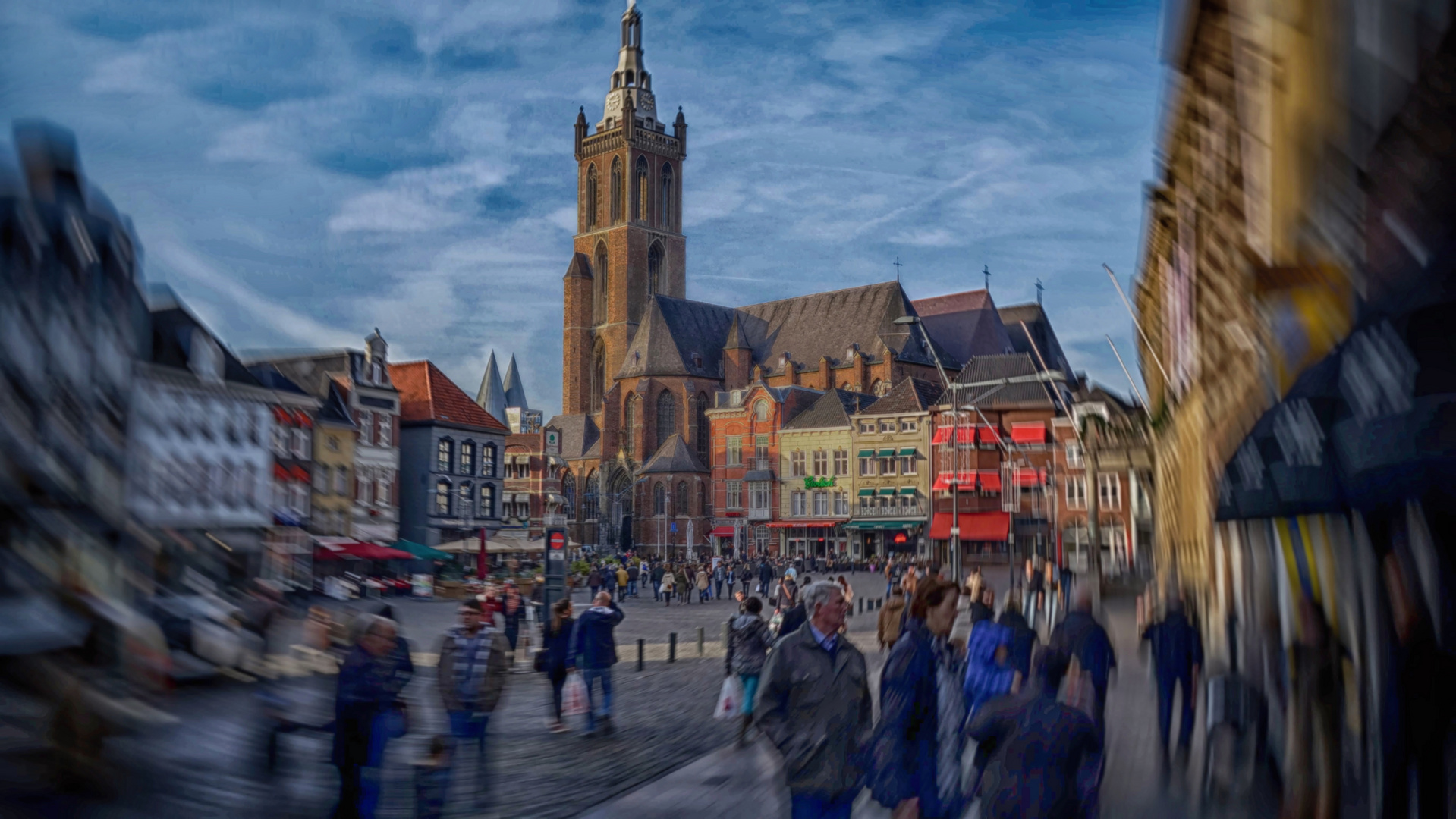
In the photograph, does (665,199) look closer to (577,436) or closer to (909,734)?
(577,436)

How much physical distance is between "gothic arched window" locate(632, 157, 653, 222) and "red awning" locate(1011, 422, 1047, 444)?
76950 mm

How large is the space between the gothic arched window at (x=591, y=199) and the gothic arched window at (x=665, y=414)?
71.6 feet

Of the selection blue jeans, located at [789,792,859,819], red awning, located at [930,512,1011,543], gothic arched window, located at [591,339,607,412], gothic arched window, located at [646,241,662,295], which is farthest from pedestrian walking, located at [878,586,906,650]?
gothic arched window, located at [646,241,662,295]

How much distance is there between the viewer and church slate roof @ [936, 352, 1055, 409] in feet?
83.9

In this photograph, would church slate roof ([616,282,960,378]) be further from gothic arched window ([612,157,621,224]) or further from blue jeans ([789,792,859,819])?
blue jeans ([789,792,859,819])

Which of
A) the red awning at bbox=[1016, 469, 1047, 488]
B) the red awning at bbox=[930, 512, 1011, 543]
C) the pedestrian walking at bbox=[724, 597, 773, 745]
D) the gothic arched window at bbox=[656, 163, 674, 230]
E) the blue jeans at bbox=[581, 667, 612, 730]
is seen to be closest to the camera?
the pedestrian walking at bbox=[724, 597, 773, 745]

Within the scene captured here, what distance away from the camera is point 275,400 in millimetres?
4008

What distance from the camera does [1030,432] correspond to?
23438 mm

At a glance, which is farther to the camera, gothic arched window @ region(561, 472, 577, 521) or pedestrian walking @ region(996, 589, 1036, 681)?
gothic arched window @ region(561, 472, 577, 521)

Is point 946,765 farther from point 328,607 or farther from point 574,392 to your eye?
point 574,392

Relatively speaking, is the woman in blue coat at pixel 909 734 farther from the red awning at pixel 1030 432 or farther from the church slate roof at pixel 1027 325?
the church slate roof at pixel 1027 325

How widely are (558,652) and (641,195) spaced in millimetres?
92483

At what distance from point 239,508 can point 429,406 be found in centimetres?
273

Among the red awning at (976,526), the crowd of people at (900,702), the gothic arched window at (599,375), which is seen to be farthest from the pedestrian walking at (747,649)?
the gothic arched window at (599,375)
